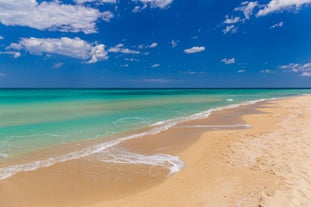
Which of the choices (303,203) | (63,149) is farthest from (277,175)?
(63,149)

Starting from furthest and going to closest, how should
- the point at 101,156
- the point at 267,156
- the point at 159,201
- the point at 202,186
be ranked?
the point at 101,156 → the point at 267,156 → the point at 202,186 → the point at 159,201

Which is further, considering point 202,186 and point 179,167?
point 179,167

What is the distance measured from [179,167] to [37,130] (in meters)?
9.15

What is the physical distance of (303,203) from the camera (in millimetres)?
4355

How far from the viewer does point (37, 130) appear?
12.3m

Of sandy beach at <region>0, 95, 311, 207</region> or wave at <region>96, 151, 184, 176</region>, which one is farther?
wave at <region>96, 151, 184, 176</region>

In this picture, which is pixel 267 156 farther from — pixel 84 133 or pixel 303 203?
pixel 84 133

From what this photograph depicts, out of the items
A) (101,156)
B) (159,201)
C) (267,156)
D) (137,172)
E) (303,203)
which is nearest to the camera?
(303,203)

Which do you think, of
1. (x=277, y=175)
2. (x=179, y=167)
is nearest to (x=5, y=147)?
(x=179, y=167)

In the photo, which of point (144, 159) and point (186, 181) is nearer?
point (186, 181)

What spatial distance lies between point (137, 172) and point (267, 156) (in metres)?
4.42

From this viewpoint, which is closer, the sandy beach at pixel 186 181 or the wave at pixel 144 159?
the sandy beach at pixel 186 181

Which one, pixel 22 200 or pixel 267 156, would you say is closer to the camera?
pixel 22 200

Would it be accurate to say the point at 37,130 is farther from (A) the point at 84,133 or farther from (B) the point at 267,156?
(B) the point at 267,156
